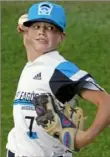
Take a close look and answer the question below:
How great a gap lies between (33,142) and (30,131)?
8cm

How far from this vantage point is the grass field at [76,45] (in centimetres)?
1091

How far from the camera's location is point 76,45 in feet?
42.1

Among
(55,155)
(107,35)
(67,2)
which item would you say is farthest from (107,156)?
(67,2)

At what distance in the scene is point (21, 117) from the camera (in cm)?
454

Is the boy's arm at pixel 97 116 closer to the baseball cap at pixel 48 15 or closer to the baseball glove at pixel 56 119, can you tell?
the baseball glove at pixel 56 119

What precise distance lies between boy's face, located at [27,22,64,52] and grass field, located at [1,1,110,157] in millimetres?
4479

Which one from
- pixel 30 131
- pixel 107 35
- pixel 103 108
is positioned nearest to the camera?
pixel 103 108

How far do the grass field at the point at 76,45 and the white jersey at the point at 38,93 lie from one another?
4464mm

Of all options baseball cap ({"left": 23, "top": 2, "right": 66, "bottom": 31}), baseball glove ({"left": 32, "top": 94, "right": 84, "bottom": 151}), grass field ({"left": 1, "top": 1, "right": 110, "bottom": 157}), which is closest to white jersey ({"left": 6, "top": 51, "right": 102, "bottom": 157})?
baseball glove ({"left": 32, "top": 94, "right": 84, "bottom": 151})

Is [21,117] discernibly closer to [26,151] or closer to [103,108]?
[26,151]

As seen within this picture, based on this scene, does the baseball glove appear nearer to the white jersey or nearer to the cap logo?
the white jersey

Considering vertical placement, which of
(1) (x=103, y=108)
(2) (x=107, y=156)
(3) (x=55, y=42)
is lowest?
(2) (x=107, y=156)

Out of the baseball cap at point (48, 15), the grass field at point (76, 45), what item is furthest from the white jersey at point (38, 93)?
the grass field at point (76, 45)

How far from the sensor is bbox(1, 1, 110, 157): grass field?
10.9 meters
